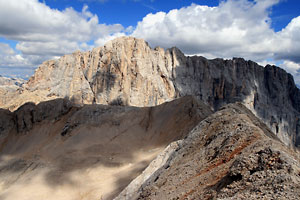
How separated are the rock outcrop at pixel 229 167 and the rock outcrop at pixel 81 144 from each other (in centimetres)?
628

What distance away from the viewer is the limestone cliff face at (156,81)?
47625mm

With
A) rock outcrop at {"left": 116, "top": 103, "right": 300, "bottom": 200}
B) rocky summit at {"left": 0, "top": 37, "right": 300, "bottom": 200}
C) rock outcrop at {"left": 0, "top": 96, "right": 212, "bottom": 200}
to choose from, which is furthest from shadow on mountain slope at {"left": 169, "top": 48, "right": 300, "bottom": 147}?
rock outcrop at {"left": 116, "top": 103, "right": 300, "bottom": 200}

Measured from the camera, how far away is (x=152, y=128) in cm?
2377

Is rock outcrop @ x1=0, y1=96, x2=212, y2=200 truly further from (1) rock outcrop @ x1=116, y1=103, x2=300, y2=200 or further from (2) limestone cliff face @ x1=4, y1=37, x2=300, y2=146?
(2) limestone cliff face @ x1=4, y1=37, x2=300, y2=146

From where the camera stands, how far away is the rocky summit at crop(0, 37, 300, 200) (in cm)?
668

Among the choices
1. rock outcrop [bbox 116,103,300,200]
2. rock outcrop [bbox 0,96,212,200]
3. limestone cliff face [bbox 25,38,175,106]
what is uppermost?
limestone cliff face [bbox 25,38,175,106]

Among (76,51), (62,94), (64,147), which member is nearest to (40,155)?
(64,147)

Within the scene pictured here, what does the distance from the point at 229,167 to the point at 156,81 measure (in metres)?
44.1

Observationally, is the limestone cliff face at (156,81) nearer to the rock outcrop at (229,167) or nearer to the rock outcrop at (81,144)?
the rock outcrop at (81,144)

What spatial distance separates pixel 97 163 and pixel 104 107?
26.6 ft

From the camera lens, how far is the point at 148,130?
23734mm

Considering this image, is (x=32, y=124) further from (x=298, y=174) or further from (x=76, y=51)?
(x=76, y=51)

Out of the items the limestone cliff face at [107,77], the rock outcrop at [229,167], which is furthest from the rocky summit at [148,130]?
the limestone cliff face at [107,77]

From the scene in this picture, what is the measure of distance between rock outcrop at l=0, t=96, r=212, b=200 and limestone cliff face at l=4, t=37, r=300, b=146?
45.6 ft
